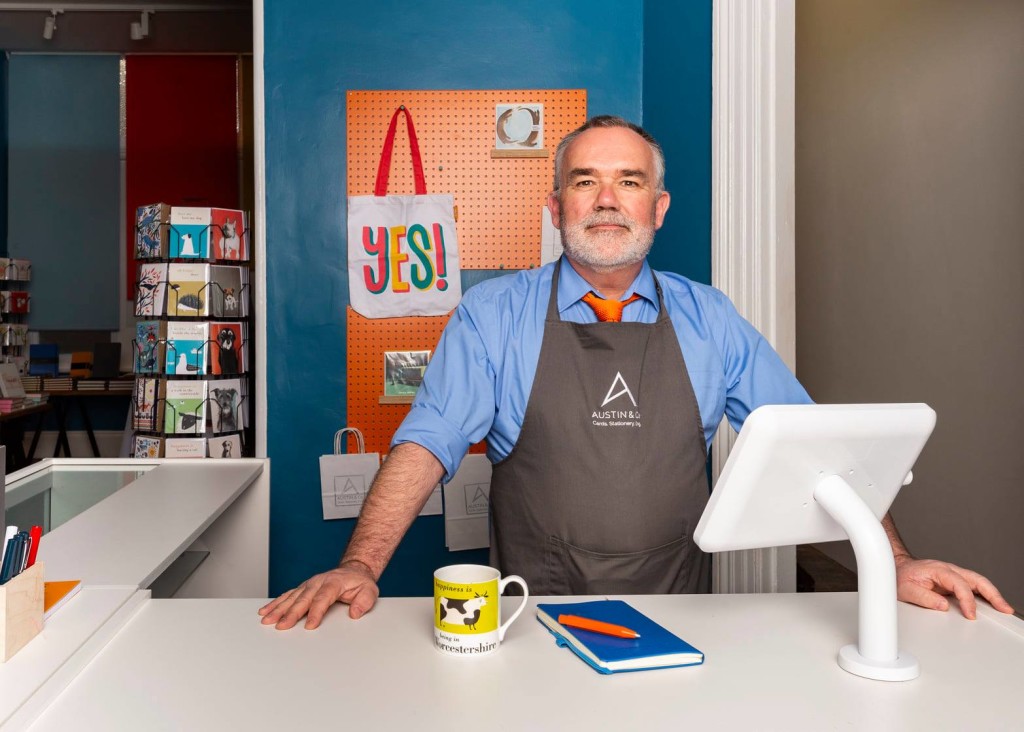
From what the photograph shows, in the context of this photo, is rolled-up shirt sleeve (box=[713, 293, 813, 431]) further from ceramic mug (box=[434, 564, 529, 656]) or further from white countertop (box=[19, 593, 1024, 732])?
ceramic mug (box=[434, 564, 529, 656])

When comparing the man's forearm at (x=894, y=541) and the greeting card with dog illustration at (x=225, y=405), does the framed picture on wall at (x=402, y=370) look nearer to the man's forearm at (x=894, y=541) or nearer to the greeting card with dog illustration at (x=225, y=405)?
the greeting card with dog illustration at (x=225, y=405)

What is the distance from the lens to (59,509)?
6.55 ft

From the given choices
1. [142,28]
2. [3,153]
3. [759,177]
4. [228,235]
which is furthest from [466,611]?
[3,153]

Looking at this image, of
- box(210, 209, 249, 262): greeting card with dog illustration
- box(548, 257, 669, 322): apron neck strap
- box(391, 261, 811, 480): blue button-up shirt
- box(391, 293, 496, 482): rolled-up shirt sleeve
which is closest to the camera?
box(391, 293, 496, 482): rolled-up shirt sleeve

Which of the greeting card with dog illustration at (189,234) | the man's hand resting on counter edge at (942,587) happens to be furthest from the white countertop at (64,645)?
the greeting card with dog illustration at (189,234)

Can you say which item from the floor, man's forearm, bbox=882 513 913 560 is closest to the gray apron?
man's forearm, bbox=882 513 913 560

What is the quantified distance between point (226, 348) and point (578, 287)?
187 centimetres

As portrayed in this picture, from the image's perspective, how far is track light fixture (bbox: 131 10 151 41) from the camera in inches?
267

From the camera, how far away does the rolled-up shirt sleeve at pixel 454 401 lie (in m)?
1.65

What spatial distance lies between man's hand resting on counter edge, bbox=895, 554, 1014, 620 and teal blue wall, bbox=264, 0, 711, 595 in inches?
64.8

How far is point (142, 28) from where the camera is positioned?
6844mm

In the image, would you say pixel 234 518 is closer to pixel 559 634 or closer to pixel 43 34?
pixel 559 634

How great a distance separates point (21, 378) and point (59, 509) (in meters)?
5.59

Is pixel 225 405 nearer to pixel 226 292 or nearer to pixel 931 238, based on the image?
pixel 226 292
